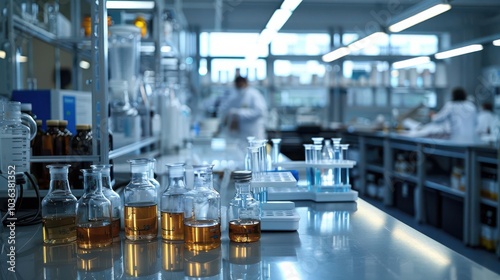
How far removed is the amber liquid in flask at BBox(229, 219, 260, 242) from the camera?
1.13 meters

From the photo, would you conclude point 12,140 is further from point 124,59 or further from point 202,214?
point 124,59

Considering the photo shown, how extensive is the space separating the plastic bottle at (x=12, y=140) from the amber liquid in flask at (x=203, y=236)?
18.9 inches

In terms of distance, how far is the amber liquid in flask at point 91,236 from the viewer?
1.08 meters

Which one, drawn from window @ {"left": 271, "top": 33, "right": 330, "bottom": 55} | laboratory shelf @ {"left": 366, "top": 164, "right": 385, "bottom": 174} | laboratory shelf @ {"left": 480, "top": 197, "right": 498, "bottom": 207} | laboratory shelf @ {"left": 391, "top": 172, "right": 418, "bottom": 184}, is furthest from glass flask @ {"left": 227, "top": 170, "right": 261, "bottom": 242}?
window @ {"left": 271, "top": 33, "right": 330, "bottom": 55}

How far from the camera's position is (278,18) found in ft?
11.9

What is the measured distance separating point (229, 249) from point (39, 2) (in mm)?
2441

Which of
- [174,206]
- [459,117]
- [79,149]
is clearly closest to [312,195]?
[174,206]

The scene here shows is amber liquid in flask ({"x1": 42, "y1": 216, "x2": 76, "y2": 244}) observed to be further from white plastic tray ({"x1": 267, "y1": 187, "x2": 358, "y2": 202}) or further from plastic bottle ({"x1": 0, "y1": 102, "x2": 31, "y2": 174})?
white plastic tray ({"x1": 267, "y1": 187, "x2": 358, "y2": 202})

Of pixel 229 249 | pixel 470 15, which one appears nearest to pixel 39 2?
pixel 229 249

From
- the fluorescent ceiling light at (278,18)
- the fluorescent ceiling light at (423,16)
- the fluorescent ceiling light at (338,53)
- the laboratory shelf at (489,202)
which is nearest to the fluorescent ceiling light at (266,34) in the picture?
the fluorescent ceiling light at (278,18)

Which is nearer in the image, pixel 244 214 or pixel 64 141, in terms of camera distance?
pixel 244 214

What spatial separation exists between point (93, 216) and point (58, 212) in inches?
4.1

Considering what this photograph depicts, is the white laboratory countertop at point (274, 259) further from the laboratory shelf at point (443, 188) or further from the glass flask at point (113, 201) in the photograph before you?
the laboratory shelf at point (443, 188)

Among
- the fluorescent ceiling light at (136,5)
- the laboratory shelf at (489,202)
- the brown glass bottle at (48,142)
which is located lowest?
the laboratory shelf at (489,202)
